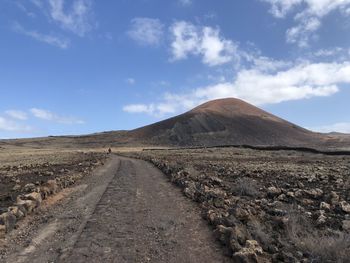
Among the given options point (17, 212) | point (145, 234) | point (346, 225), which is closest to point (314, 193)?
point (346, 225)

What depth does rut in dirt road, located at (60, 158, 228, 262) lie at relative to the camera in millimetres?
9172

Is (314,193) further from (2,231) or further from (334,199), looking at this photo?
(2,231)

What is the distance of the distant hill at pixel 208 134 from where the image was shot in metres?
155

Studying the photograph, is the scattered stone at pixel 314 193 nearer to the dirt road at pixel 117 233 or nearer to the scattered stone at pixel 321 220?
the dirt road at pixel 117 233

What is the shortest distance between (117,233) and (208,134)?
149m

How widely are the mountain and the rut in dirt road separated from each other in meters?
134

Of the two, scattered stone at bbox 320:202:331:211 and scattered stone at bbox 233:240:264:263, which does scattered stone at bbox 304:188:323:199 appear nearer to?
scattered stone at bbox 320:202:331:211

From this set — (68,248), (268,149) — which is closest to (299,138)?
(268,149)

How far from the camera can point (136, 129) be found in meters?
184

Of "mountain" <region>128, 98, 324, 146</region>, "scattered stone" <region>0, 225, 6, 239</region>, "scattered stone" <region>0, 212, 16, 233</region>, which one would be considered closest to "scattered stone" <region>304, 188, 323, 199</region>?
"scattered stone" <region>0, 212, 16, 233</region>

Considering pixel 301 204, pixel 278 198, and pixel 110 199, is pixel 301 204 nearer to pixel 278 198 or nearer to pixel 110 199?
pixel 278 198

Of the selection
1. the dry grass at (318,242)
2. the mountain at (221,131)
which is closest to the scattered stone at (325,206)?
the dry grass at (318,242)

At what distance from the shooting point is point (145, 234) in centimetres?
1102

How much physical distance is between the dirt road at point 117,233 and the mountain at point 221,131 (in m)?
135
